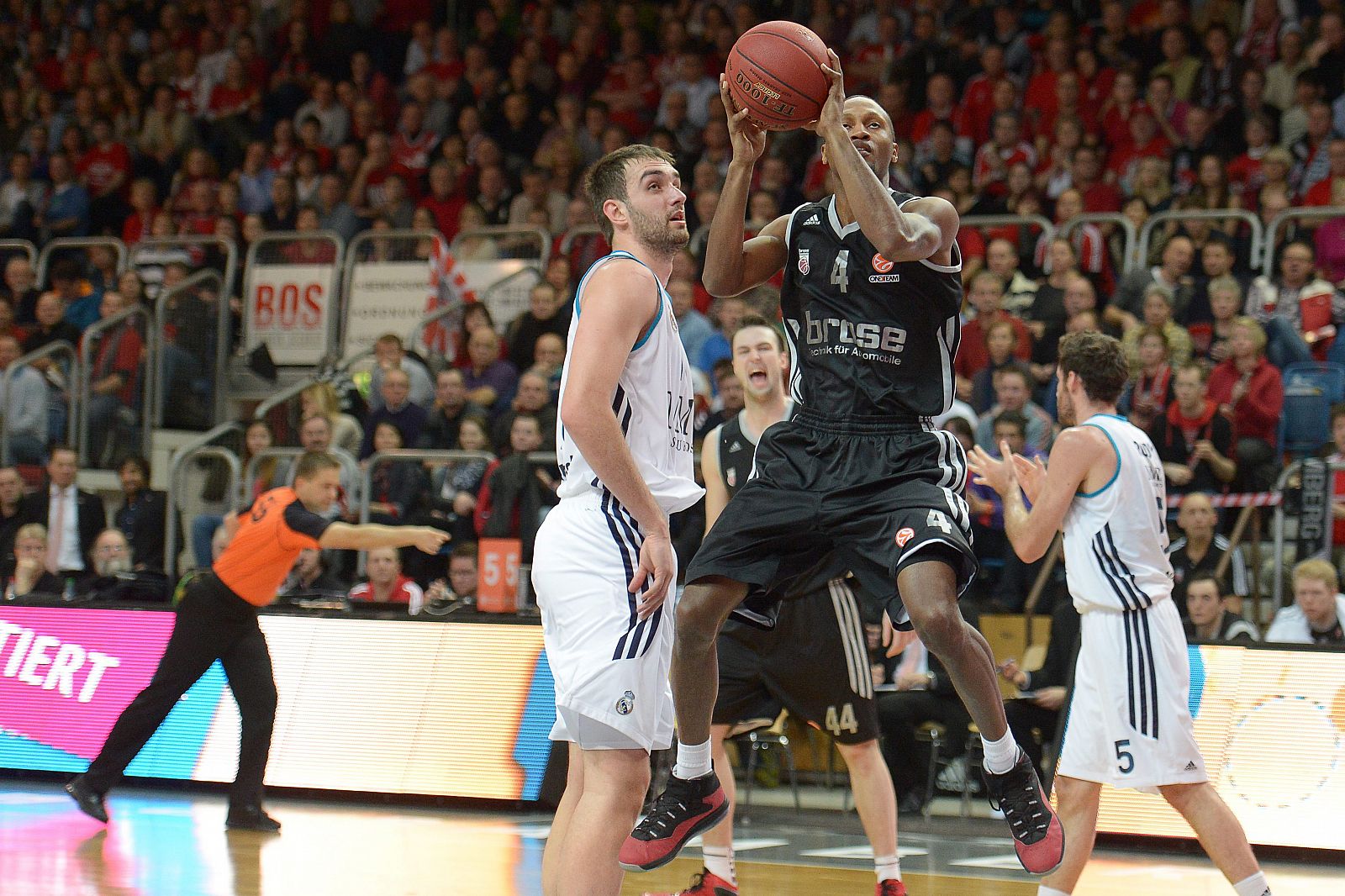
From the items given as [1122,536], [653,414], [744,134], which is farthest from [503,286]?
[653,414]

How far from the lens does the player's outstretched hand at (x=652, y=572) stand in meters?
4.43

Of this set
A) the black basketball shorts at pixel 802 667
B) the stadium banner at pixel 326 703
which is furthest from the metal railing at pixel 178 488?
the black basketball shorts at pixel 802 667

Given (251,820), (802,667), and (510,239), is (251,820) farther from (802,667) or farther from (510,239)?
(510,239)

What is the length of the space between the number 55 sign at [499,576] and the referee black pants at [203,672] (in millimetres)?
1693

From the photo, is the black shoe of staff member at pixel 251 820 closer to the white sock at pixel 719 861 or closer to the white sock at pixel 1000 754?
the white sock at pixel 719 861

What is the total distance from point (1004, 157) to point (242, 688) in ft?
24.7

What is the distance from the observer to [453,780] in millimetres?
8859

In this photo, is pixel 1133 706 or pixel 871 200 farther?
pixel 1133 706

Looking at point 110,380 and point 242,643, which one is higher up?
point 110,380

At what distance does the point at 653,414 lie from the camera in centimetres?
466

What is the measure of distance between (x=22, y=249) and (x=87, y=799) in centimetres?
955

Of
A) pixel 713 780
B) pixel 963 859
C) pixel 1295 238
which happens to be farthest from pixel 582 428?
pixel 1295 238

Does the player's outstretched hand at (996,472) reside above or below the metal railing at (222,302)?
below

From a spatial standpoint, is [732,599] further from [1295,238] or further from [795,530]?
[1295,238]
